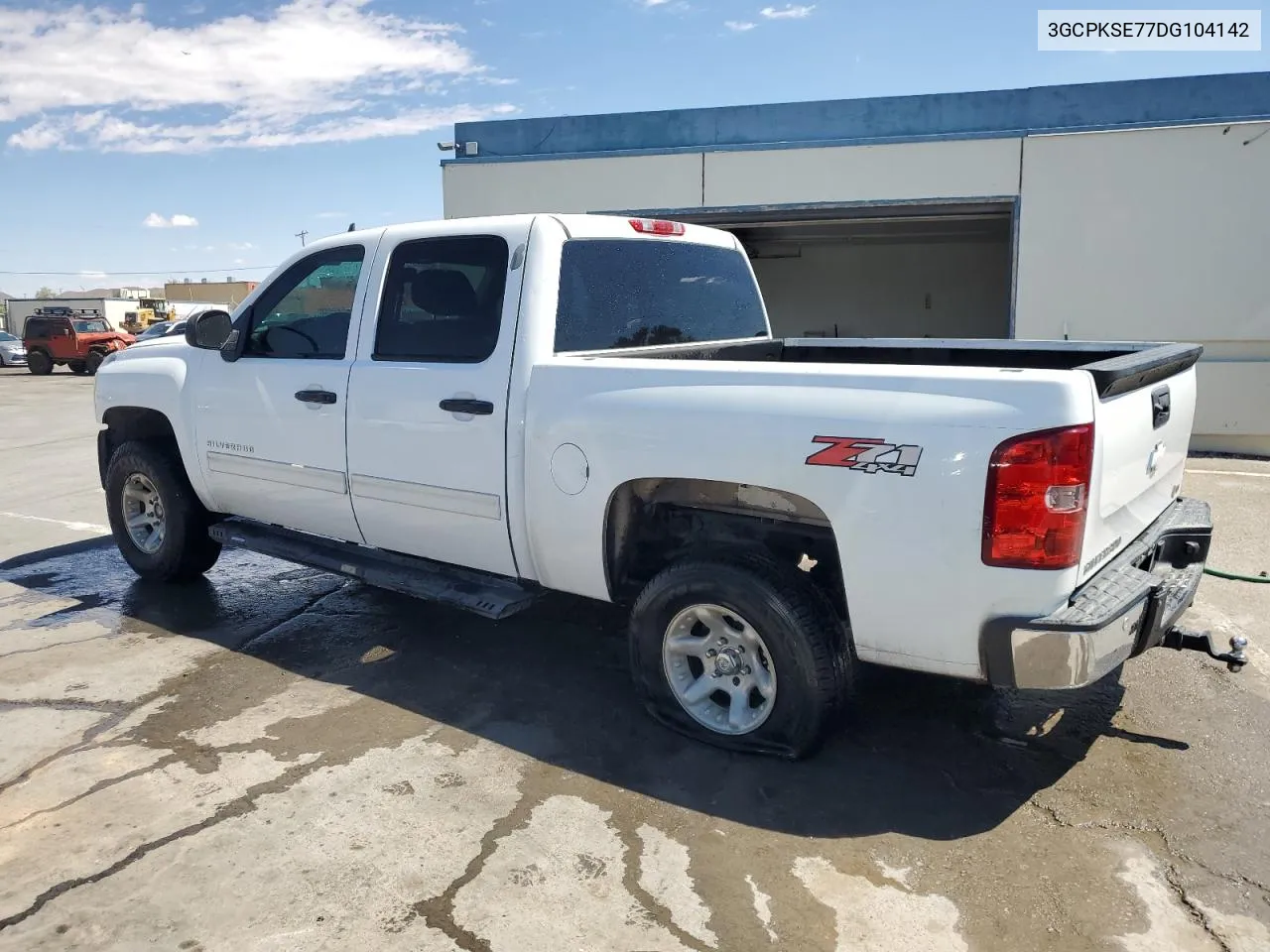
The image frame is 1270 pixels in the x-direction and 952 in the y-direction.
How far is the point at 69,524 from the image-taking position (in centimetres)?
783

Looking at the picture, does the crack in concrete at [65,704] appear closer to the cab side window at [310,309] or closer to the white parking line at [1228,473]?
the cab side window at [310,309]

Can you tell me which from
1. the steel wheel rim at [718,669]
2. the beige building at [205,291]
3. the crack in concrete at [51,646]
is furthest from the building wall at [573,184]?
the beige building at [205,291]

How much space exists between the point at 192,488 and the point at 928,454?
14.8 ft

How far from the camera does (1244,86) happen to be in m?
12.4

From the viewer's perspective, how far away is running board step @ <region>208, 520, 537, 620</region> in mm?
4156

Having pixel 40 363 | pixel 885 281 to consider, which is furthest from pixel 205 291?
pixel 885 281

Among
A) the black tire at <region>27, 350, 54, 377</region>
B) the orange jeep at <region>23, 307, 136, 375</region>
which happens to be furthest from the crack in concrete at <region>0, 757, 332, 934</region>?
the black tire at <region>27, 350, 54, 377</region>

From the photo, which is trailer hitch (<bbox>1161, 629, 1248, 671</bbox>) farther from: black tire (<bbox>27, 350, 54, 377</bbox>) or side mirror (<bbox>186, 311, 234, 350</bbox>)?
black tire (<bbox>27, 350, 54, 377</bbox>)

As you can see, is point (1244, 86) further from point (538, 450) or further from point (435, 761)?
point (435, 761)

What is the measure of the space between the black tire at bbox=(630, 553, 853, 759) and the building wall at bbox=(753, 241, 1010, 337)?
59.0ft

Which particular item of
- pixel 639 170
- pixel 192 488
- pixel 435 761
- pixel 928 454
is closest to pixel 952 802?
pixel 928 454

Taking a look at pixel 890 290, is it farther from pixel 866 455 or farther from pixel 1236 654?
pixel 866 455

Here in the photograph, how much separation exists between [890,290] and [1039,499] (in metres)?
19.4

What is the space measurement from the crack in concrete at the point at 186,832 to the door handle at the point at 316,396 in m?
1.76
